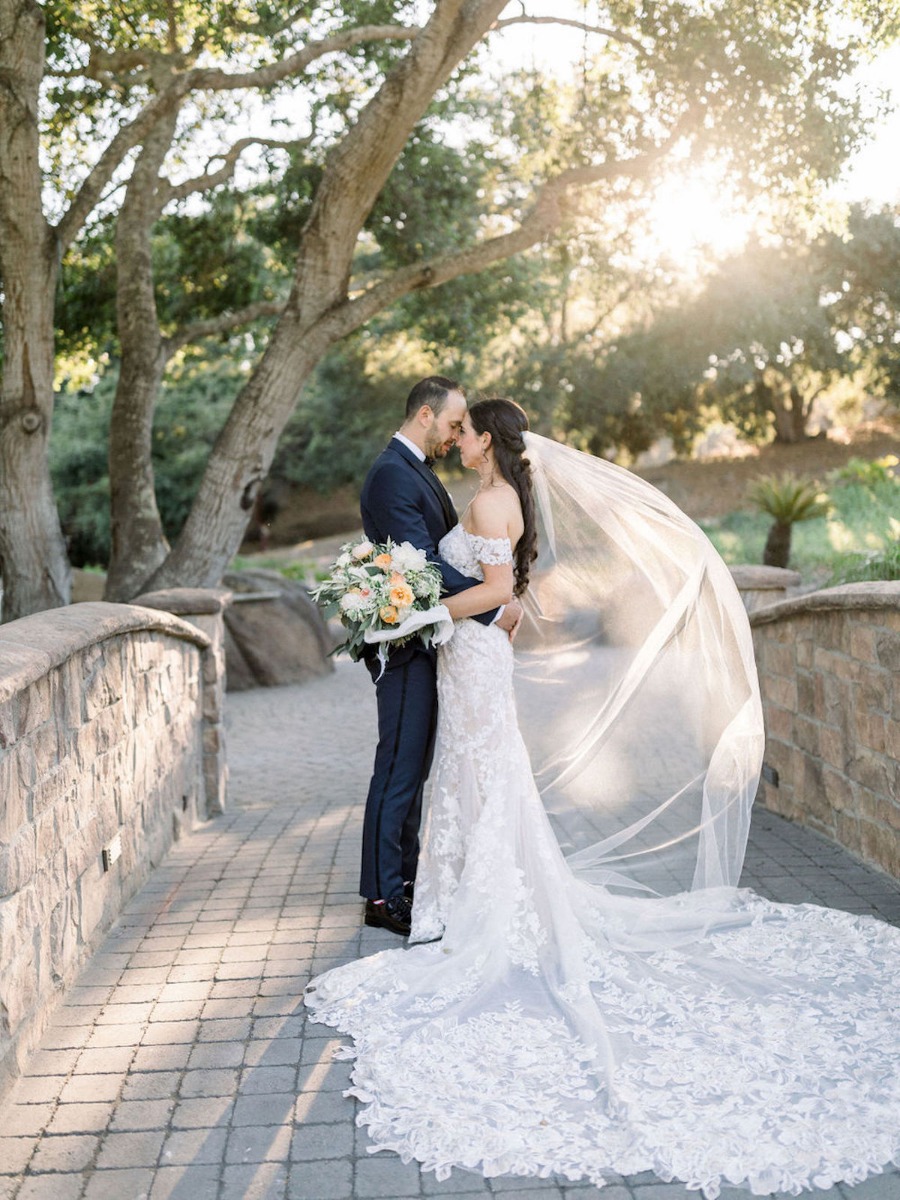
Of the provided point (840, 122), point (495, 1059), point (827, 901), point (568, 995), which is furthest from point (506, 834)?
point (840, 122)

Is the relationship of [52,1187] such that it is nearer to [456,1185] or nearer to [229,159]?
[456,1185]

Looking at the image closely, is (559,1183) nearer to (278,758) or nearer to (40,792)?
(40,792)

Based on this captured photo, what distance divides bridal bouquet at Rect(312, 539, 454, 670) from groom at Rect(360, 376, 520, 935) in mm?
168

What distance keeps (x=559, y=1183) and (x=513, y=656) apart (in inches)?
99.1

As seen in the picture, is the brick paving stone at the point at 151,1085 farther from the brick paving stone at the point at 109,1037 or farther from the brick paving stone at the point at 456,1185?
the brick paving stone at the point at 456,1185

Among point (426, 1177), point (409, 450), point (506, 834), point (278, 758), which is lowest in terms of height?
point (278, 758)

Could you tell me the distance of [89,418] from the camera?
2803 cm

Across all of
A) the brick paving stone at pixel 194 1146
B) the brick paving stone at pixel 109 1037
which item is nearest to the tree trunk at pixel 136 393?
the brick paving stone at pixel 109 1037

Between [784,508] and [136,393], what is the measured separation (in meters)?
8.71

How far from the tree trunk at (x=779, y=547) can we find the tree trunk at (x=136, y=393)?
8.10 metres

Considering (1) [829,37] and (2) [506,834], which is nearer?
(2) [506,834]

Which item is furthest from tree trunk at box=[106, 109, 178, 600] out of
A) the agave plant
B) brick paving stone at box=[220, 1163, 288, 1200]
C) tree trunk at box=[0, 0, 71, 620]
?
the agave plant

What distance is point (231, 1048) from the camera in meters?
3.52

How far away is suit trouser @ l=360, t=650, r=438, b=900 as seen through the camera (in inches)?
188
